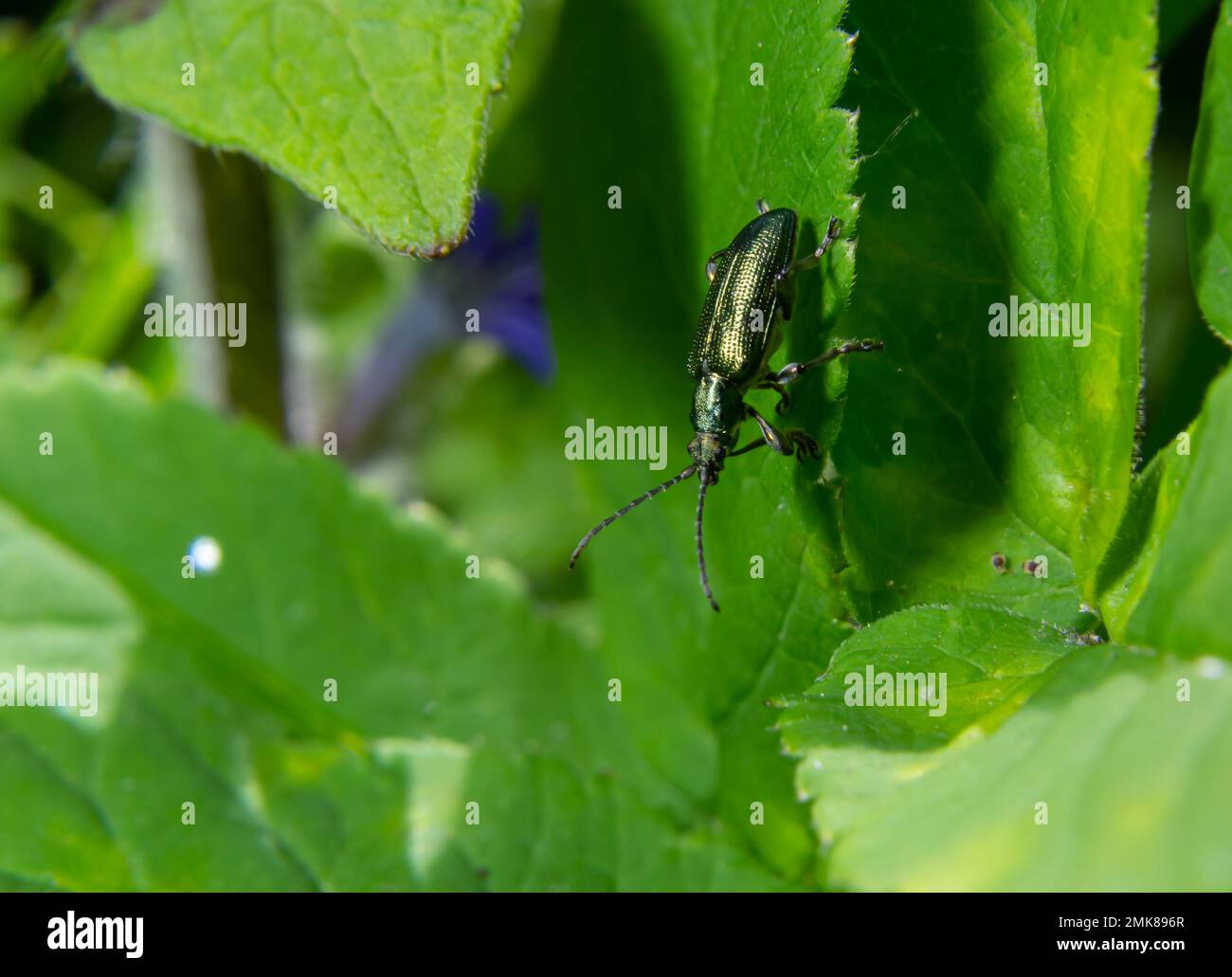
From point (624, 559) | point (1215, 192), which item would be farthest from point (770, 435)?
point (1215, 192)

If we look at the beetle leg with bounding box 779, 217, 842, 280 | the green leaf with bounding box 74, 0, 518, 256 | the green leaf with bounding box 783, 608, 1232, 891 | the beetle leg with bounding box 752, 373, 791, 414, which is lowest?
the green leaf with bounding box 783, 608, 1232, 891

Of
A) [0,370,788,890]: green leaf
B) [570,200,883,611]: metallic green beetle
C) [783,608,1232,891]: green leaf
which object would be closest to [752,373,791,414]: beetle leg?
[570,200,883,611]: metallic green beetle

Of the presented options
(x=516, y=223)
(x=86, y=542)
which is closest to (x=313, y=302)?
(x=516, y=223)

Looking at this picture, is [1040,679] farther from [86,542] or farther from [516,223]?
[516,223]

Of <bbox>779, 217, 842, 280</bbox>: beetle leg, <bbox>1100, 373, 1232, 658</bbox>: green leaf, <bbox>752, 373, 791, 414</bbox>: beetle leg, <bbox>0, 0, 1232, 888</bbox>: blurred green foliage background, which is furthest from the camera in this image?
<bbox>752, 373, 791, 414</bbox>: beetle leg

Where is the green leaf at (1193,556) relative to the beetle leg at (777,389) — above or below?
below

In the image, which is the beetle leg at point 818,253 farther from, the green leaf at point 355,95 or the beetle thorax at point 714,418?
the green leaf at point 355,95

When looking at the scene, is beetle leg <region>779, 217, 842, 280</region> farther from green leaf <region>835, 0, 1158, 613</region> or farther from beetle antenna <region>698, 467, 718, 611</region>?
beetle antenna <region>698, 467, 718, 611</region>

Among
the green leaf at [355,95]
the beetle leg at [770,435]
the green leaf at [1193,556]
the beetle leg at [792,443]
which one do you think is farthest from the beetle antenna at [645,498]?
the green leaf at [1193,556]
